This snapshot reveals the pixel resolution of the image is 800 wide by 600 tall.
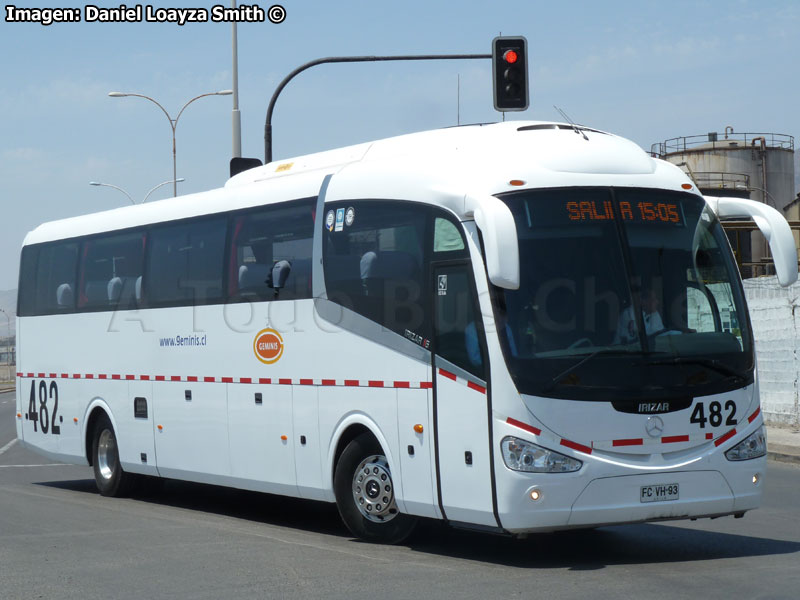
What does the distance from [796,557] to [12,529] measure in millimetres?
7158

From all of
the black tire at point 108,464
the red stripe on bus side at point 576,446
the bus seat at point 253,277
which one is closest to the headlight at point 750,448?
the red stripe on bus side at point 576,446

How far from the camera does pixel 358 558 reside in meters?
10.0

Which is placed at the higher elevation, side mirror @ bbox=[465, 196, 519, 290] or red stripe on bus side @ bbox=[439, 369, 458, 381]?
side mirror @ bbox=[465, 196, 519, 290]

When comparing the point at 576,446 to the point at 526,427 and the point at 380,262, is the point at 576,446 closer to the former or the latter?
the point at 526,427

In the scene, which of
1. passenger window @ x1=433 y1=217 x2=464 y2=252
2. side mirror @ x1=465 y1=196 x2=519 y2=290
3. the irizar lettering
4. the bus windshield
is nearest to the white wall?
the bus windshield

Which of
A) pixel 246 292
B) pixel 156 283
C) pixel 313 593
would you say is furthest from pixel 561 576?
pixel 156 283

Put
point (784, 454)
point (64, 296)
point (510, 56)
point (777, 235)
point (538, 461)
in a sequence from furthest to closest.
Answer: point (510, 56) → point (784, 454) → point (64, 296) → point (777, 235) → point (538, 461)

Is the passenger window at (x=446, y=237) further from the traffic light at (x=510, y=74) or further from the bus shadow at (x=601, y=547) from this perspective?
the traffic light at (x=510, y=74)

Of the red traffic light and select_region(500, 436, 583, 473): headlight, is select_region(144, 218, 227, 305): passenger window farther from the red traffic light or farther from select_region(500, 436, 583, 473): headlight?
the red traffic light

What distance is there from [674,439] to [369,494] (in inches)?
113

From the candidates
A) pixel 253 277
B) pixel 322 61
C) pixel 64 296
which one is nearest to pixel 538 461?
pixel 253 277

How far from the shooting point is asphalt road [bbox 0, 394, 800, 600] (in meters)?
8.48

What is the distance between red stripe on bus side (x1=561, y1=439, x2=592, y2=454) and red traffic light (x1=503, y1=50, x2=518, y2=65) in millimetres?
10363

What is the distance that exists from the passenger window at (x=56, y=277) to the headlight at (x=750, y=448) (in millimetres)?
10127
